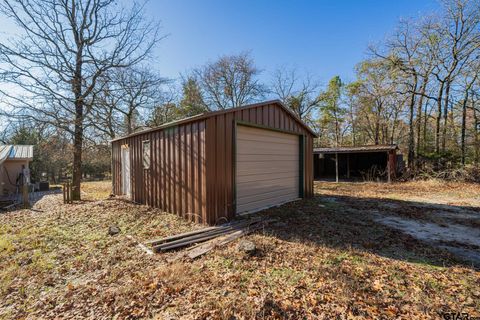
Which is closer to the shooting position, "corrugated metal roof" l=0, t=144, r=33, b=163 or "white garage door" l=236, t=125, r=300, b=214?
"white garage door" l=236, t=125, r=300, b=214

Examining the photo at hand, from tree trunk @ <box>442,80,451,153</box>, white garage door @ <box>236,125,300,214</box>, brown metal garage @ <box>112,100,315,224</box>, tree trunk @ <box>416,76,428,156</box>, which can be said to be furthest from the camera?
tree trunk @ <box>416,76,428,156</box>

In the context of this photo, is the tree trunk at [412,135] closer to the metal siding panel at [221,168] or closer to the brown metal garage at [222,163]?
the brown metal garage at [222,163]

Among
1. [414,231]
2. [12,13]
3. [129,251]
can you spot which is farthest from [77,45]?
[414,231]

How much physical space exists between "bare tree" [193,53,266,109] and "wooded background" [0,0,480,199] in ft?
0.33

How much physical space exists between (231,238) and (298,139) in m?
5.20

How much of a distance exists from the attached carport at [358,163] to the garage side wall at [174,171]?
39.9ft

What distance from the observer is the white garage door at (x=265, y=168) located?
5926 millimetres

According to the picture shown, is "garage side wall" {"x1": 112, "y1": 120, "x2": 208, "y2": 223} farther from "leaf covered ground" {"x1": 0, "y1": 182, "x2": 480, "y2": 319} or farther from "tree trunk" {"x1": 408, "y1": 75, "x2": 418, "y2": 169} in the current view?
"tree trunk" {"x1": 408, "y1": 75, "x2": 418, "y2": 169}

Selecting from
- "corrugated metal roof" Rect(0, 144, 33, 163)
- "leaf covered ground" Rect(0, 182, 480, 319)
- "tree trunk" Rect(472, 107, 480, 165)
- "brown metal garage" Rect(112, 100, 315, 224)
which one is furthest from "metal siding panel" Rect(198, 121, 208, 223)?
"tree trunk" Rect(472, 107, 480, 165)

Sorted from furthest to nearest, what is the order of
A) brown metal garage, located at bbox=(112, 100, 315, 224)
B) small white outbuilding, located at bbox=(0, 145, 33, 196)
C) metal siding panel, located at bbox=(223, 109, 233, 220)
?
small white outbuilding, located at bbox=(0, 145, 33, 196), metal siding panel, located at bbox=(223, 109, 233, 220), brown metal garage, located at bbox=(112, 100, 315, 224)

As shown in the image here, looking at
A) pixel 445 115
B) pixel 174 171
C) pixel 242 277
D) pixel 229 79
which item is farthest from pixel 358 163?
pixel 242 277

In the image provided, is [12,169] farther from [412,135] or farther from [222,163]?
[412,135]

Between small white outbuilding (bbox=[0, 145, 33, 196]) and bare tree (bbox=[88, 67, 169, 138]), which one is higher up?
bare tree (bbox=[88, 67, 169, 138])

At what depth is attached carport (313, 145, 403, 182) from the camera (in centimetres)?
1435
